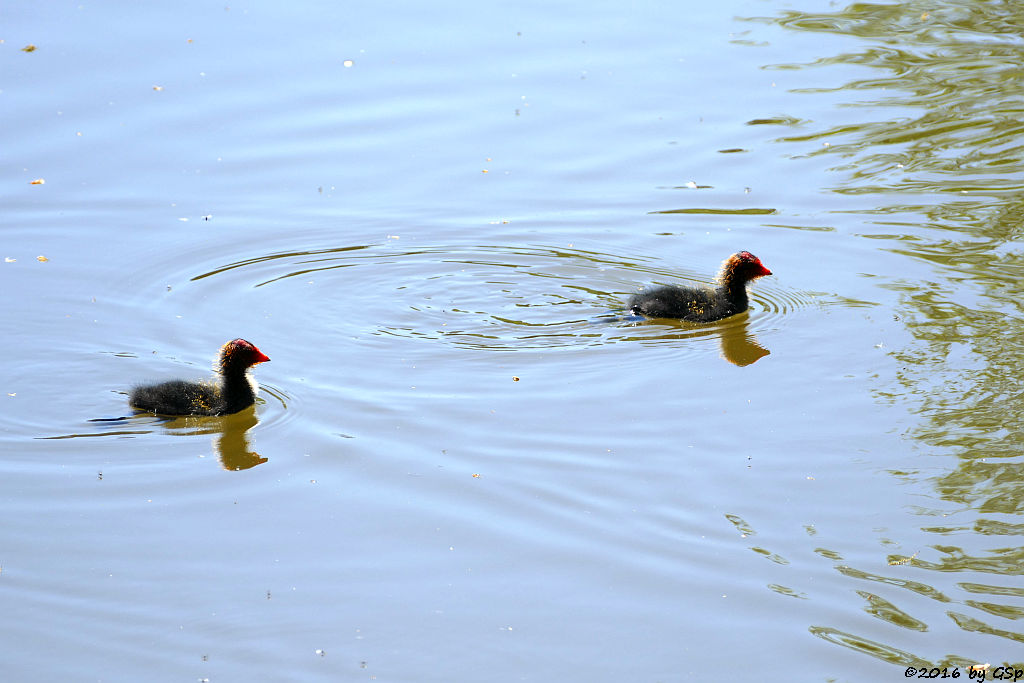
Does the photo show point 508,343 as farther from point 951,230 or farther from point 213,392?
point 951,230

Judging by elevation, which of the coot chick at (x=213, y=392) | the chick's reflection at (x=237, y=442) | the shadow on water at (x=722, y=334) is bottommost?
the chick's reflection at (x=237, y=442)

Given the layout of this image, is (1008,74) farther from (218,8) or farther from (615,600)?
(615,600)

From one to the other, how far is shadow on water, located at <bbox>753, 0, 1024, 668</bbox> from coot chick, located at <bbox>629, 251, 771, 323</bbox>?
1121 mm

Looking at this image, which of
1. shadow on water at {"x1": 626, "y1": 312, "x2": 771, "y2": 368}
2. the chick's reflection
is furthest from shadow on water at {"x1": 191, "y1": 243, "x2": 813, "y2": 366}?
the chick's reflection

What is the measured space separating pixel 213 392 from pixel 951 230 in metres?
6.19

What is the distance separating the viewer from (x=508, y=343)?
8562 mm

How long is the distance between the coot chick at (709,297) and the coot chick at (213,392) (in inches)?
112

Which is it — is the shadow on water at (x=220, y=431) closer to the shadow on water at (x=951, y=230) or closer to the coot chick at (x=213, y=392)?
the coot chick at (x=213, y=392)

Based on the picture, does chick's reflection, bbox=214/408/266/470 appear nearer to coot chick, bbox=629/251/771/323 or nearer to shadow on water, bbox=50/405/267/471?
shadow on water, bbox=50/405/267/471

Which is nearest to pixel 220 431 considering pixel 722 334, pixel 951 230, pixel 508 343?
pixel 508 343

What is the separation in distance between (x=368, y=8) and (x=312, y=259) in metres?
6.64

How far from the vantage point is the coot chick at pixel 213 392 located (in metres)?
7.60

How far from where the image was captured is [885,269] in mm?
9617

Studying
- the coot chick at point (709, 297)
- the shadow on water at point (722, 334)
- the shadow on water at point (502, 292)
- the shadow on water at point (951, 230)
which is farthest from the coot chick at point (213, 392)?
the shadow on water at point (951, 230)
